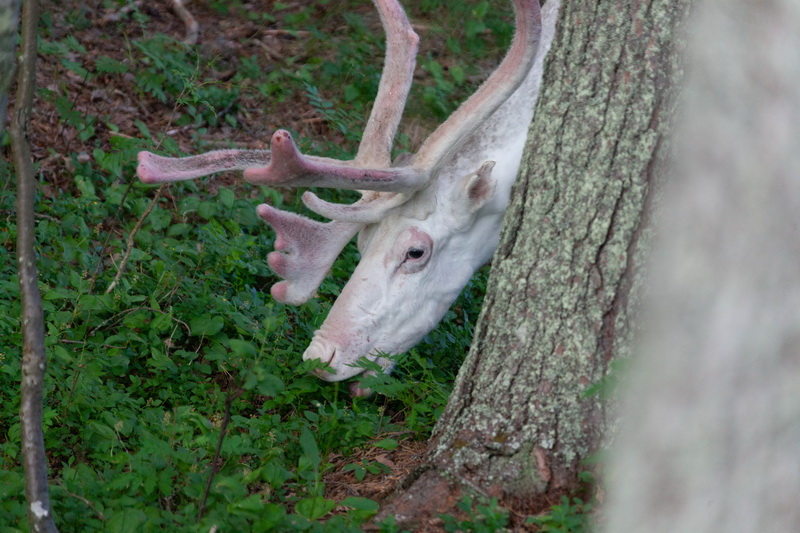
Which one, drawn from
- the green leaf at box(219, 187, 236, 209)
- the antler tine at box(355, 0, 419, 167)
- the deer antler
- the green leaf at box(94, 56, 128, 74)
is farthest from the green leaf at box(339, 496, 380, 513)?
the green leaf at box(94, 56, 128, 74)

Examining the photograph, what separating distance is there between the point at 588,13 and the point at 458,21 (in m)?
5.95

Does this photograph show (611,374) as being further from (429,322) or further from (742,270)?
(429,322)

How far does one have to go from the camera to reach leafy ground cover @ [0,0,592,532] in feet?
9.82

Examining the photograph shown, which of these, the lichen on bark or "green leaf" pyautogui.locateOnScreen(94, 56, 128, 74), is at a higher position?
the lichen on bark

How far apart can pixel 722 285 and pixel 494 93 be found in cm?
338

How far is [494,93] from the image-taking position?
4578 millimetres

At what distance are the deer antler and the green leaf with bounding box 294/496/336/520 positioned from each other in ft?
5.37

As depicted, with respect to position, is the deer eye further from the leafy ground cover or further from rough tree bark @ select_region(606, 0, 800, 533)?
rough tree bark @ select_region(606, 0, 800, 533)

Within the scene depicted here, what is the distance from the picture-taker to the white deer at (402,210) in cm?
443

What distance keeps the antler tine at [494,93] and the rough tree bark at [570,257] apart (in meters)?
1.33

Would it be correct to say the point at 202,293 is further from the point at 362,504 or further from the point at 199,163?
the point at 362,504

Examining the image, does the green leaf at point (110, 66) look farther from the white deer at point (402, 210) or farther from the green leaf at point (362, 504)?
the green leaf at point (362, 504)

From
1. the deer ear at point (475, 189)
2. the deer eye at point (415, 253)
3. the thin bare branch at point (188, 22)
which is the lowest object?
the deer eye at point (415, 253)

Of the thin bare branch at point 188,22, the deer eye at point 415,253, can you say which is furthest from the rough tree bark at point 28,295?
the thin bare branch at point 188,22
